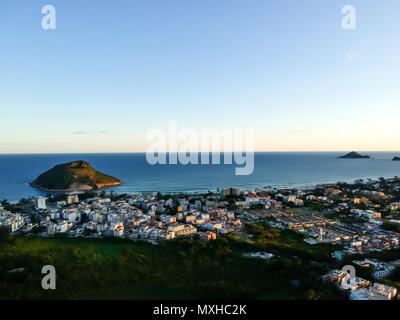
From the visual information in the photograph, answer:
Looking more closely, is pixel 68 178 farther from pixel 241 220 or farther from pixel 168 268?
pixel 168 268

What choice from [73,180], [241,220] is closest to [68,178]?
[73,180]

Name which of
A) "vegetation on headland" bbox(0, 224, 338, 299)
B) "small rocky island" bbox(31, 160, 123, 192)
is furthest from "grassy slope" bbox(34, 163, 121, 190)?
"vegetation on headland" bbox(0, 224, 338, 299)

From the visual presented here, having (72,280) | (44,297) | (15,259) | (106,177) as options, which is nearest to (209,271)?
(72,280)

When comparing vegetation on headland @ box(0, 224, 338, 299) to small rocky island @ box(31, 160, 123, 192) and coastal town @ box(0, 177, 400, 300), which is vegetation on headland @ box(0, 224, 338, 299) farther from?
small rocky island @ box(31, 160, 123, 192)
